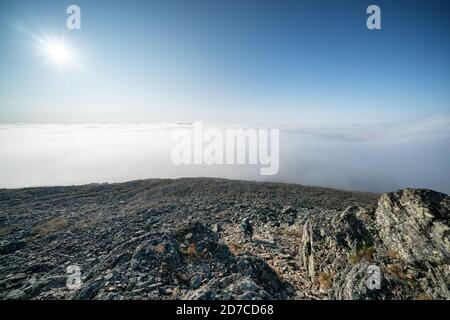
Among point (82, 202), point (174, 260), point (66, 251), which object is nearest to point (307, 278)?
point (174, 260)

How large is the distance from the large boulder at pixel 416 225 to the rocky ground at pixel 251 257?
0.04 meters

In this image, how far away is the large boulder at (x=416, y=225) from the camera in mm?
8289

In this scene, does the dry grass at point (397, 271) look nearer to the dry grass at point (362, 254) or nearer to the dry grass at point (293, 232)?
the dry grass at point (362, 254)

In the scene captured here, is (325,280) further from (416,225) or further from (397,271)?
(416,225)

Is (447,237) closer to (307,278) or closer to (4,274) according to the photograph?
(307,278)

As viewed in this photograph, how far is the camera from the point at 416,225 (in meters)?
9.30

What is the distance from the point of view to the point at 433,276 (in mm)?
→ 7555

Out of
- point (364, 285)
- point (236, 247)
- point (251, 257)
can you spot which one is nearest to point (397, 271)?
point (364, 285)

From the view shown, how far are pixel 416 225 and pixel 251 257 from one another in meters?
7.38

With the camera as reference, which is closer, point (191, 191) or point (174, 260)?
point (174, 260)
